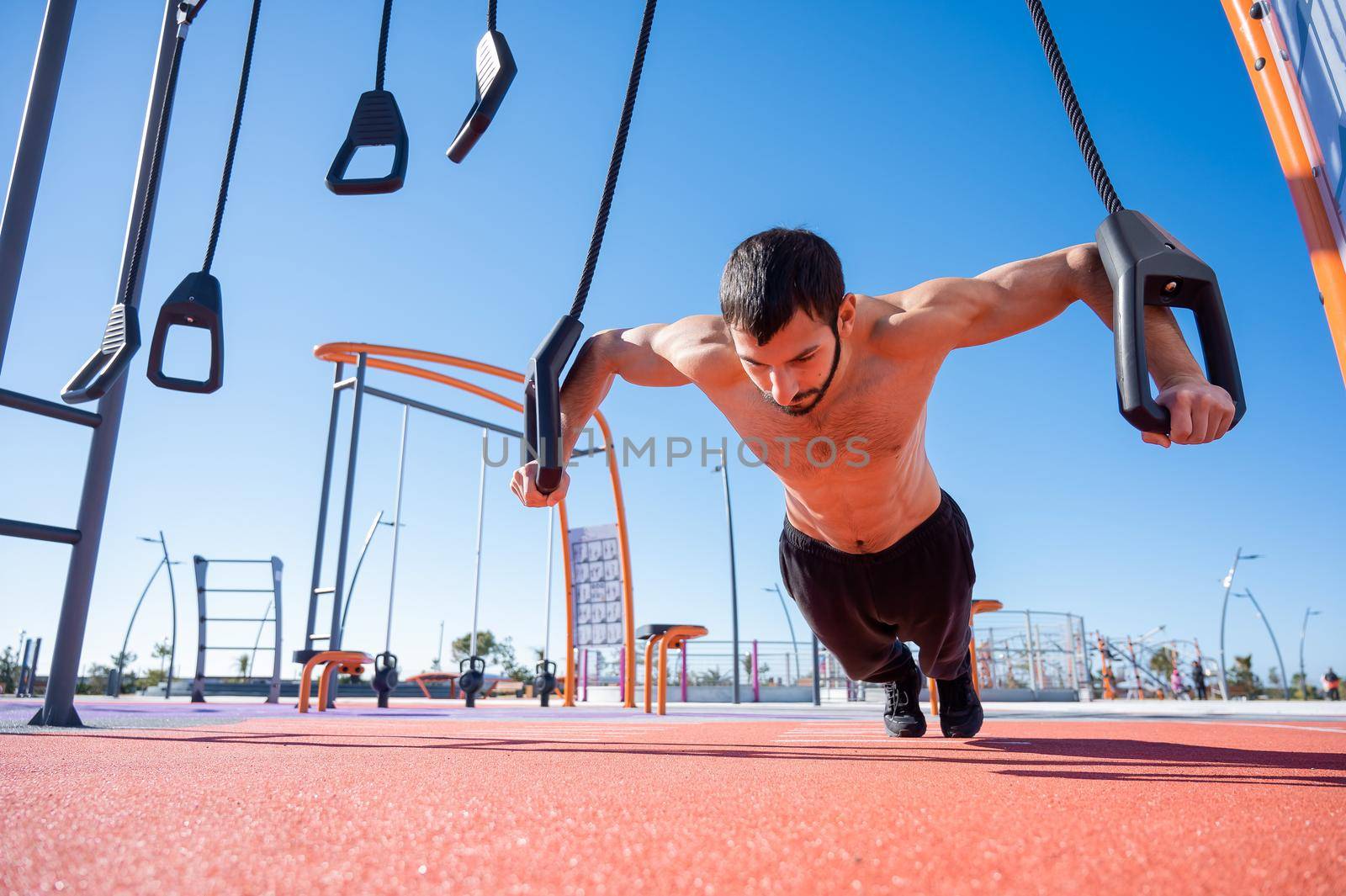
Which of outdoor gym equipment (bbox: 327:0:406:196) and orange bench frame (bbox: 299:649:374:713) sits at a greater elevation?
outdoor gym equipment (bbox: 327:0:406:196)

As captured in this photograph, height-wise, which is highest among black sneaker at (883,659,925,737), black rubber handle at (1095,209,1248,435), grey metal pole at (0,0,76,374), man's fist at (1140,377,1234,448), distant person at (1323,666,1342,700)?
grey metal pole at (0,0,76,374)

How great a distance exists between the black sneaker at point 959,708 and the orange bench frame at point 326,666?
476 centimetres

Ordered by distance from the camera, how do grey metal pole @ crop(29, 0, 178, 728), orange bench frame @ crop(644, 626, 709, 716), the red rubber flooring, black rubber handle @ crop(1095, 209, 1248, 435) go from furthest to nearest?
orange bench frame @ crop(644, 626, 709, 716), grey metal pole @ crop(29, 0, 178, 728), black rubber handle @ crop(1095, 209, 1248, 435), the red rubber flooring

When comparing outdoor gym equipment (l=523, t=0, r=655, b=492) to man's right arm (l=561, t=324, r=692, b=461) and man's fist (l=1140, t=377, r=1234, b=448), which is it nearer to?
man's right arm (l=561, t=324, r=692, b=461)

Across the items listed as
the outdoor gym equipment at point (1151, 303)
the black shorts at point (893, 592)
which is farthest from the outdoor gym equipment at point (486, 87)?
the black shorts at point (893, 592)

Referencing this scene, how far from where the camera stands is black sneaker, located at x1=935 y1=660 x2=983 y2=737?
9.24 ft

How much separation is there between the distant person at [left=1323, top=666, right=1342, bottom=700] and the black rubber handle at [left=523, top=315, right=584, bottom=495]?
19922 mm

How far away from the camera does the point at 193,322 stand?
210cm

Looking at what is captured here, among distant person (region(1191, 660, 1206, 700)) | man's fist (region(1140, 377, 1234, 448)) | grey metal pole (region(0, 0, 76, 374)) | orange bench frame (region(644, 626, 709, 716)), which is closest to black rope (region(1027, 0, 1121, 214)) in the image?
man's fist (region(1140, 377, 1234, 448))

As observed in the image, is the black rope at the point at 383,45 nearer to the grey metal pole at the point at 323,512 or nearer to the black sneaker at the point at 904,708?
the black sneaker at the point at 904,708

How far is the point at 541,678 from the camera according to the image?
29.1 ft

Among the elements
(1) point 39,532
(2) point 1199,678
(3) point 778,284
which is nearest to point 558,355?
(3) point 778,284

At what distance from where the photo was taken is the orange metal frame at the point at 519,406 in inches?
284

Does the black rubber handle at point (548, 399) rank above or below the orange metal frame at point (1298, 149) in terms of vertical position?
below
